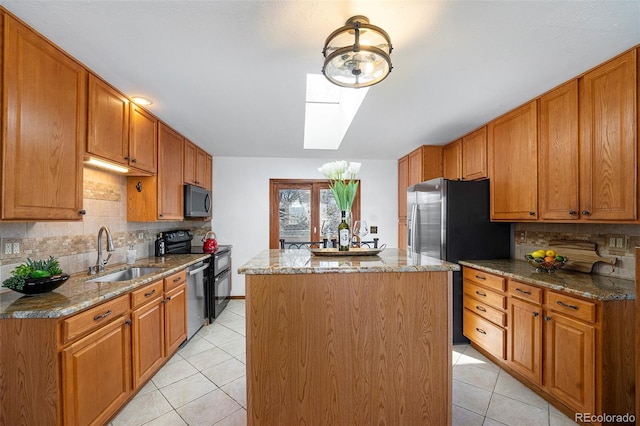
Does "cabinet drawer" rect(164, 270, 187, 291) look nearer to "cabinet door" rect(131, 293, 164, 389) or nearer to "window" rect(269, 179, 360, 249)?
"cabinet door" rect(131, 293, 164, 389)

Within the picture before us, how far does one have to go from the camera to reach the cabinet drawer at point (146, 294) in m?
2.03

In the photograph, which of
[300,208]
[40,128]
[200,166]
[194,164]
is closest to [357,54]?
A: [40,128]

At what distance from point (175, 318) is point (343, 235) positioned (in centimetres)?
185

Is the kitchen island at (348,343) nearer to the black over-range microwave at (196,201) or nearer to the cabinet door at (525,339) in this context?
the cabinet door at (525,339)

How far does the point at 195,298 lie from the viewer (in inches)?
124

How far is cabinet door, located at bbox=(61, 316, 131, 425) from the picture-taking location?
146 cm

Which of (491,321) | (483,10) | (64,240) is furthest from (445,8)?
(64,240)

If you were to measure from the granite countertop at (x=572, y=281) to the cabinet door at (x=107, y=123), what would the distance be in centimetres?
328

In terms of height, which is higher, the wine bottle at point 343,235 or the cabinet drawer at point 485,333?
the wine bottle at point 343,235

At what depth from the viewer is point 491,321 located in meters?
2.56

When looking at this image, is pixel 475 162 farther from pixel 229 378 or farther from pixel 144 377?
pixel 144 377

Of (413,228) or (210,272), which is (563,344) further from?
(210,272)

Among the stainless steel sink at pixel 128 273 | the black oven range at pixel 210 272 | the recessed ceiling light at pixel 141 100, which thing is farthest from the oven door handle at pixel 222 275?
the recessed ceiling light at pixel 141 100

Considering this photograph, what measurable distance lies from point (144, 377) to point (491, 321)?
9.61 feet
